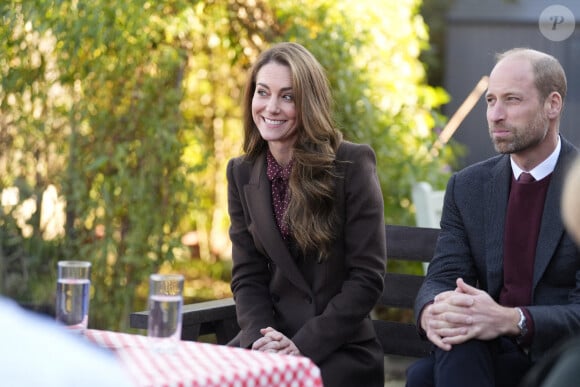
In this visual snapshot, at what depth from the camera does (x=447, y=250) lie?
11.8ft

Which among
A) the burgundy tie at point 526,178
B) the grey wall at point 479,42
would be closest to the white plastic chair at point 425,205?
the burgundy tie at point 526,178

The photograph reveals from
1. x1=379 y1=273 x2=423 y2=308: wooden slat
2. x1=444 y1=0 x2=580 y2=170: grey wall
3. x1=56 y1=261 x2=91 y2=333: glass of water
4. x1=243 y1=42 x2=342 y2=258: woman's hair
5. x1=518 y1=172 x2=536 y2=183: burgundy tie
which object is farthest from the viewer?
x1=444 y1=0 x2=580 y2=170: grey wall

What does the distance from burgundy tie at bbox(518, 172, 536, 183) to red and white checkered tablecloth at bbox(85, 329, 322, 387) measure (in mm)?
1234

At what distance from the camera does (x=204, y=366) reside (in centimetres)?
245

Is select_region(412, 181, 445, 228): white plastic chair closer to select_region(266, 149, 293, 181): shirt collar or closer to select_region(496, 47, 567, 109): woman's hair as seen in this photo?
select_region(266, 149, 293, 181): shirt collar

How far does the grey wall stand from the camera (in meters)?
9.52

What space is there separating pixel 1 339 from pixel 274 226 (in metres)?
1.70

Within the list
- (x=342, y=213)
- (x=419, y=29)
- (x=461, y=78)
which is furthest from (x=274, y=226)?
(x=461, y=78)

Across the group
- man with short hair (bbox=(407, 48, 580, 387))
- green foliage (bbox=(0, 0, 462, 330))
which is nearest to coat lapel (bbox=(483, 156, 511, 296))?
man with short hair (bbox=(407, 48, 580, 387))

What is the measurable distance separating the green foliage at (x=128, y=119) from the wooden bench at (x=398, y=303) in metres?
1.80

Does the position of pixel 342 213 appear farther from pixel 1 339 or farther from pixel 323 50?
pixel 323 50

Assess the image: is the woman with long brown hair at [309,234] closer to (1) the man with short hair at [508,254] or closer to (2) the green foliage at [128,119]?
A: (1) the man with short hair at [508,254]

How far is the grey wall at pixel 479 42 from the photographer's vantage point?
952 cm

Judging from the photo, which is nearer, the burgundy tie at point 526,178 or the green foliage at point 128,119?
the burgundy tie at point 526,178
